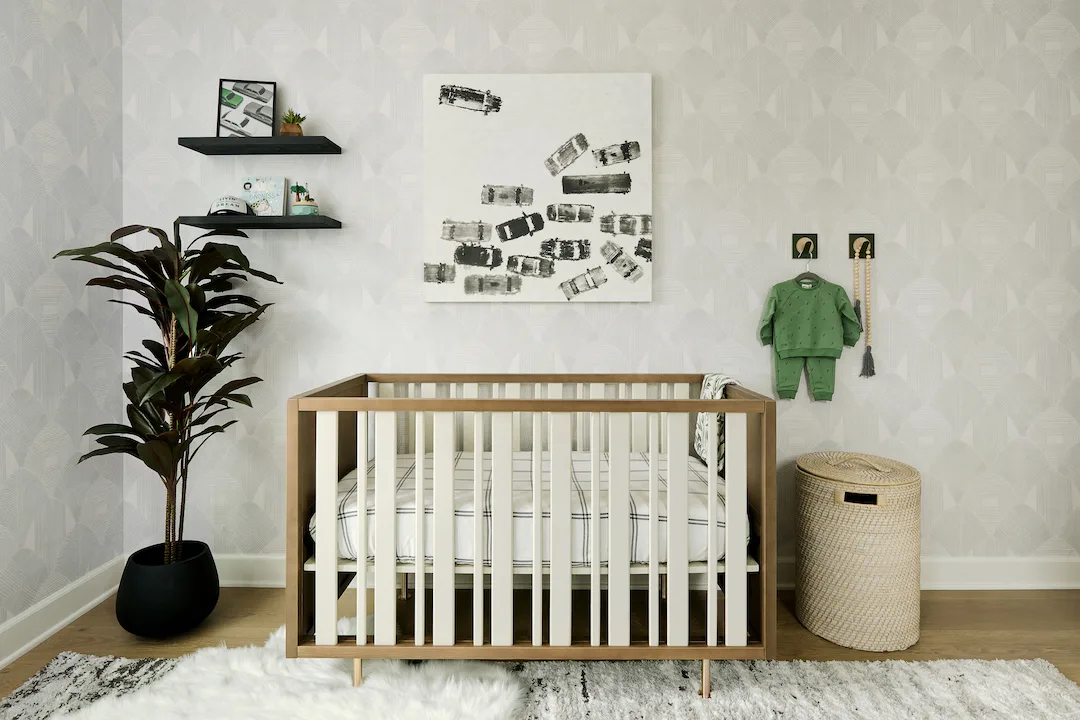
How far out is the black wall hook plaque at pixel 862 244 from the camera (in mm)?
2371

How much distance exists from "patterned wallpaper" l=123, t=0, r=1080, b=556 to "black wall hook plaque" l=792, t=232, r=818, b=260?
1.2 inches

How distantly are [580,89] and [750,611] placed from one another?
193cm

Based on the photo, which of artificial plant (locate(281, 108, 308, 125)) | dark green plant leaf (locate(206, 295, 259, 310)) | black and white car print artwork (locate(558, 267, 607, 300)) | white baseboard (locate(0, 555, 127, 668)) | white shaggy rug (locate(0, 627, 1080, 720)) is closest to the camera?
white shaggy rug (locate(0, 627, 1080, 720))

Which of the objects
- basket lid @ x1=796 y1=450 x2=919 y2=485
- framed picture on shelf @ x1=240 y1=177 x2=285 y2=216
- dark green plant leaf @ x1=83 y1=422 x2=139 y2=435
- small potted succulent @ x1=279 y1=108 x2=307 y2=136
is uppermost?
small potted succulent @ x1=279 y1=108 x2=307 y2=136

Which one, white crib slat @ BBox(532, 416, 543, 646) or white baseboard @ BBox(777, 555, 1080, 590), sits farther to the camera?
white baseboard @ BBox(777, 555, 1080, 590)

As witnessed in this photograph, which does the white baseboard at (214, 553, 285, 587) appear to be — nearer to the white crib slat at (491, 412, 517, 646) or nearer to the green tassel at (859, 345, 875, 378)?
the white crib slat at (491, 412, 517, 646)

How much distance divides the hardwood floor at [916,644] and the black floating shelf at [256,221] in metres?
1.40

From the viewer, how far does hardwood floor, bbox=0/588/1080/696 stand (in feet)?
6.17

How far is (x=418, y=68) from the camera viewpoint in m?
2.39

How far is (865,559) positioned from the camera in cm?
192

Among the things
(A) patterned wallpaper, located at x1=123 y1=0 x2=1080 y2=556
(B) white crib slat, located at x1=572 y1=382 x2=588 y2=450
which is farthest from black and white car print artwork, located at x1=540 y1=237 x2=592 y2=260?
(B) white crib slat, located at x1=572 y1=382 x2=588 y2=450

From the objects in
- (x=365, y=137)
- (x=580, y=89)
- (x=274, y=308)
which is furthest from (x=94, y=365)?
(x=580, y=89)

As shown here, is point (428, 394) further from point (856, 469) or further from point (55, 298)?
point (856, 469)

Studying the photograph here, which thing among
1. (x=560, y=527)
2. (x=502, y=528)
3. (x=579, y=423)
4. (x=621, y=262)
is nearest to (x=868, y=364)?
(x=621, y=262)
